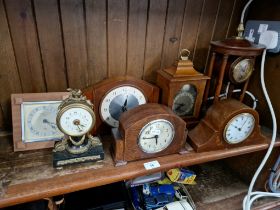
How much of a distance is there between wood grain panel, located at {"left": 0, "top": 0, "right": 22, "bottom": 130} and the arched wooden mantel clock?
70cm

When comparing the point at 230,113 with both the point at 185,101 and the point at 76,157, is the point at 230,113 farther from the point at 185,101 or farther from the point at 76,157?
the point at 76,157

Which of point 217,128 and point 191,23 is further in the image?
point 191,23

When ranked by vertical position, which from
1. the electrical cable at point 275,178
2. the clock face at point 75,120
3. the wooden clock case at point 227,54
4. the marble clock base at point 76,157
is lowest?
the electrical cable at point 275,178

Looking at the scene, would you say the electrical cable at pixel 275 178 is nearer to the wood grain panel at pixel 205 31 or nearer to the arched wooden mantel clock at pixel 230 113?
the arched wooden mantel clock at pixel 230 113

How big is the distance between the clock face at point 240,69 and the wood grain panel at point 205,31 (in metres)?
0.20

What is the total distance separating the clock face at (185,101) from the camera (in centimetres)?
79

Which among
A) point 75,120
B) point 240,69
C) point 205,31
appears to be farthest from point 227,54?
point 75,120

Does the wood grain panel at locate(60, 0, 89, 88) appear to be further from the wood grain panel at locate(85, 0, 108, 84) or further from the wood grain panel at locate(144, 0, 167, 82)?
the wood grain panel at locate(144, 0, 167, 82)

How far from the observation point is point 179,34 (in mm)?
861

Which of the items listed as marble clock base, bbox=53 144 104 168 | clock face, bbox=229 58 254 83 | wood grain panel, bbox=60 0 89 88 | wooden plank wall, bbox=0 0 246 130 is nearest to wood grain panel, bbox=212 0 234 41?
wooden plank wall, bbox=0 0 246 130

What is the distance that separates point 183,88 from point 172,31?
26 centimetres

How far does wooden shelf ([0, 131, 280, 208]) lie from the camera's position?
55 centimetres

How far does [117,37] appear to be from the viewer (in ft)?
2.57

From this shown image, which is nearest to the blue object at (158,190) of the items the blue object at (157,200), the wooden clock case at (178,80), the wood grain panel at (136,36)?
the blue object at (157,200)
